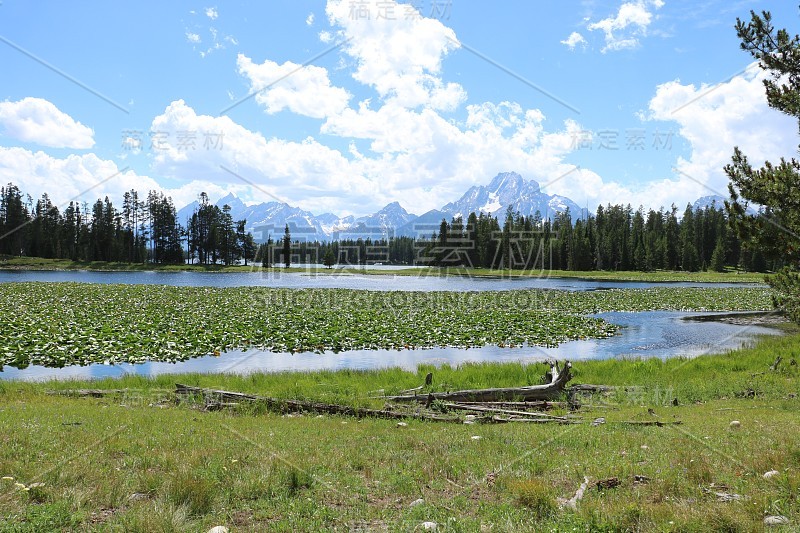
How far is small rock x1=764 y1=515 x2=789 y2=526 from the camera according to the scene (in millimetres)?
5094

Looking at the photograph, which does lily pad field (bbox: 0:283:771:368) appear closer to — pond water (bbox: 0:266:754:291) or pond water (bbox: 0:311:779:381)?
pond water (bbox: 0:311:779:381)

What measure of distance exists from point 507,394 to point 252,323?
68.9 feet

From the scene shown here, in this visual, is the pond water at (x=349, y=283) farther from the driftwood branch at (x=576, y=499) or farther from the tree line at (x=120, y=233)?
the driftwood branch at (x=576, y=499)

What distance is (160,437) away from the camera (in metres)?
9.20

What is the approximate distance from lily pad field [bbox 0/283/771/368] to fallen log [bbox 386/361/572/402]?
1264 cm

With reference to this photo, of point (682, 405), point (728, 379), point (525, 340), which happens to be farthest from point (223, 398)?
point (525, 340)

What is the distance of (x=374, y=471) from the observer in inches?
291

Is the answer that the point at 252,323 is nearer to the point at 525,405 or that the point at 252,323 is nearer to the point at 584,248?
the point at 525,405

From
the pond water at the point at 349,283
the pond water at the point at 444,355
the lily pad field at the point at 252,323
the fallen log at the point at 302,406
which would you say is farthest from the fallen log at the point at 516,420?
the pond water at the point at 349,283

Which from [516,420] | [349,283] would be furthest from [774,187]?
[349,283]

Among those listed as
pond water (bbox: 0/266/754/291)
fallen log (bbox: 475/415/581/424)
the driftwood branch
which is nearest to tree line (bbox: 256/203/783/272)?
pond water (bbox: 0/266/754/291)

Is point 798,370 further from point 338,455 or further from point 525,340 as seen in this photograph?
point 338,455

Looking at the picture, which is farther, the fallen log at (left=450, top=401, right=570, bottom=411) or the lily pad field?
the lily pad field

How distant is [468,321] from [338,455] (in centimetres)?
2689
